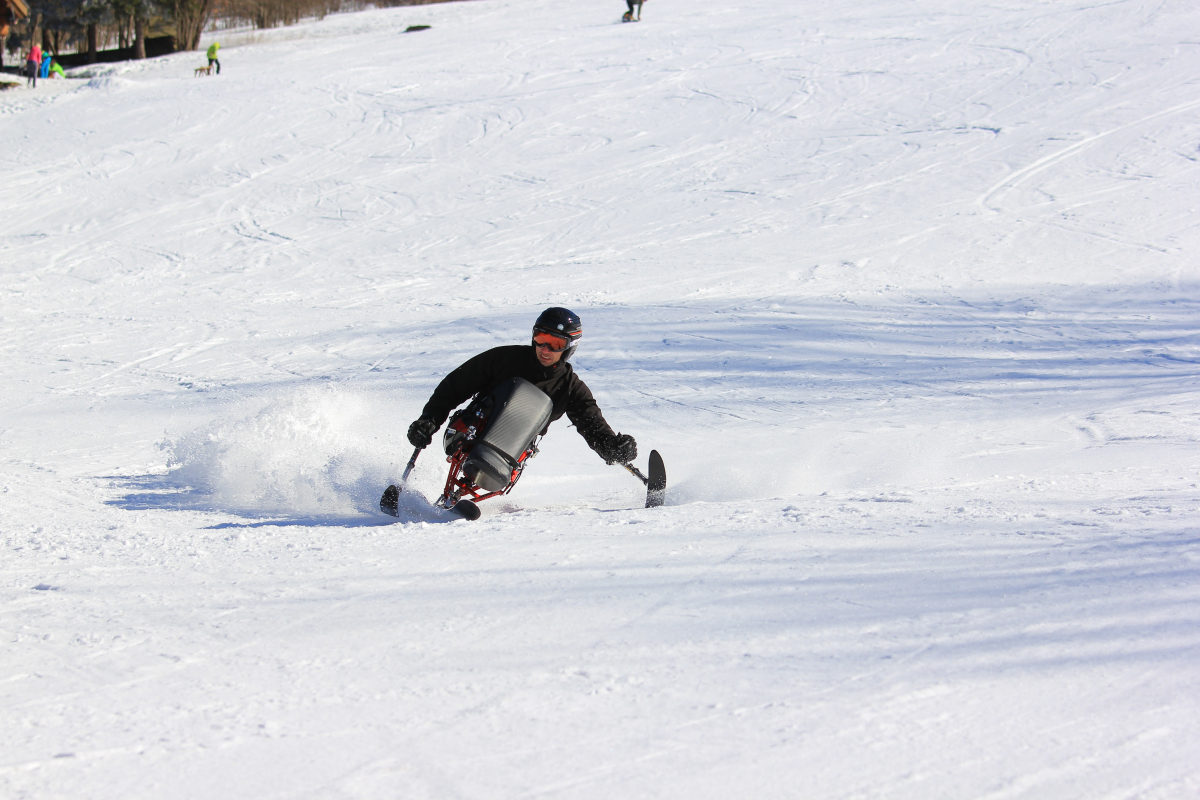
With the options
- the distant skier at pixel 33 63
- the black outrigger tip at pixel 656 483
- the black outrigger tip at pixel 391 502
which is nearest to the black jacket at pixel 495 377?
the black outrigger tip at pixel 391 502

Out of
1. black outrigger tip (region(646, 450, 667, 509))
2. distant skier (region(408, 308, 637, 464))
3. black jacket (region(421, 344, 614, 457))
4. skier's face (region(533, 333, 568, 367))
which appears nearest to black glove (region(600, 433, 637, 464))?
distant skier (region(408, 308, 637, 464))

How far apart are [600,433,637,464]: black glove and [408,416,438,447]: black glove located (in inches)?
38.9

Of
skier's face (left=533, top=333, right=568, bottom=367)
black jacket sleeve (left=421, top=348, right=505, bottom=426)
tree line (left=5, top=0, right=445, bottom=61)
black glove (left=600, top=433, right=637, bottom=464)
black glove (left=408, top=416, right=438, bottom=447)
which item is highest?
tree line (left=5, top=0, right=445, bottom=61)

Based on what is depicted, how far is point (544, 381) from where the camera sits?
6.08 metres

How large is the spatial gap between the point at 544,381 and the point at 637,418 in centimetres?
313

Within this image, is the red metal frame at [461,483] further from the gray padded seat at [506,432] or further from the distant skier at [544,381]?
the distant skier at [544,381]

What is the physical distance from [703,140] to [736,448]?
12442mm

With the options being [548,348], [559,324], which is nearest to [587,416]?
[548,348]

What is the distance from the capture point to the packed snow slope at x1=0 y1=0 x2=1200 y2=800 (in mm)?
2740

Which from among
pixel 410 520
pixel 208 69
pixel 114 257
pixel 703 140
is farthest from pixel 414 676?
pixel 208 69

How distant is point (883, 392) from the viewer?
31.5ft

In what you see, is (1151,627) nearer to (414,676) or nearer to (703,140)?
(414,676)

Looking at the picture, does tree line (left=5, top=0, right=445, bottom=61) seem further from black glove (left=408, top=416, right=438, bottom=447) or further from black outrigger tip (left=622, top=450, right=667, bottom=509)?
black outrigger tip (left=622, top=450, right=667, bottom=509)

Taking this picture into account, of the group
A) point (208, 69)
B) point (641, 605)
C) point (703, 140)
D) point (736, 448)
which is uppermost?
point (208, 69)
